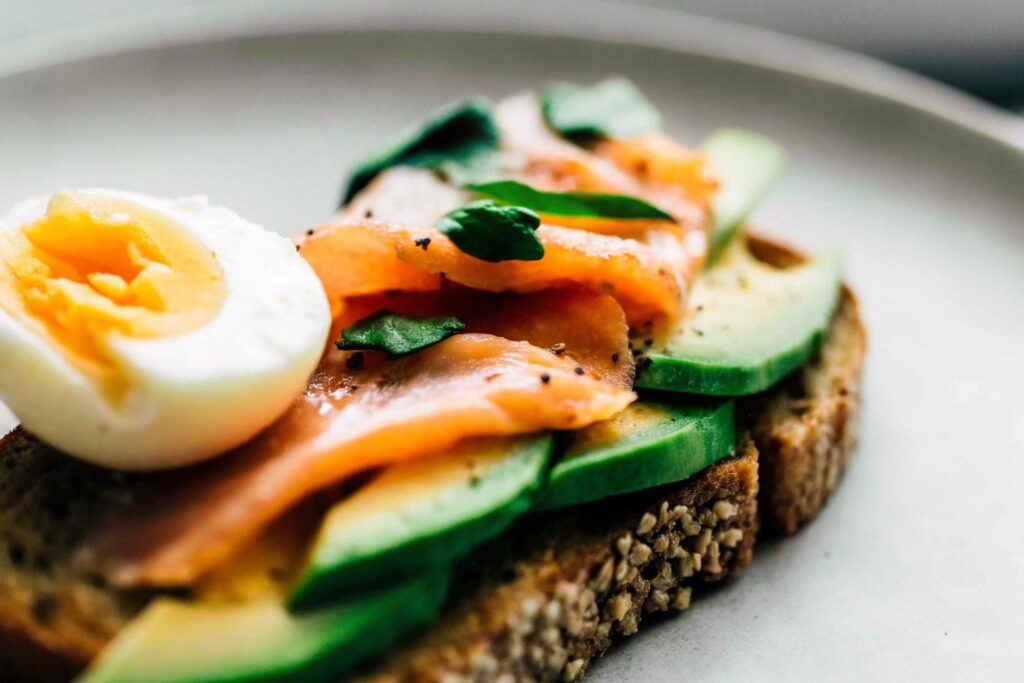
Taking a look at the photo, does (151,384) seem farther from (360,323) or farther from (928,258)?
(928,258)

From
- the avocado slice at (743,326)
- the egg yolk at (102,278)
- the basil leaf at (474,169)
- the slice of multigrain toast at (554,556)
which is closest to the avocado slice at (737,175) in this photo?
the avocado slice at (743,326)

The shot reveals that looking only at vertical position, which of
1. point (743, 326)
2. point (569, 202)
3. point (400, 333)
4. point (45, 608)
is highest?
point (569, 202)

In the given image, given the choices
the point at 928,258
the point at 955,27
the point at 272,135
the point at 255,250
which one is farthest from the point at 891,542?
the point at 955,27

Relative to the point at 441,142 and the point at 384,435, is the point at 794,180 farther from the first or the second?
the point at 384,435

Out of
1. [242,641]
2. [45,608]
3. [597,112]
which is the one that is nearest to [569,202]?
[597,112]

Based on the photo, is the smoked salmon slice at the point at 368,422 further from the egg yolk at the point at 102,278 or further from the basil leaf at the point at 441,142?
the basil leaf at the point at 441,142

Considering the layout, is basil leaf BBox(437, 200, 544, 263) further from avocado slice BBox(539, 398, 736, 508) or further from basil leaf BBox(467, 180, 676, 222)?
avocado slice BBox(539, 398, 736, 508)
